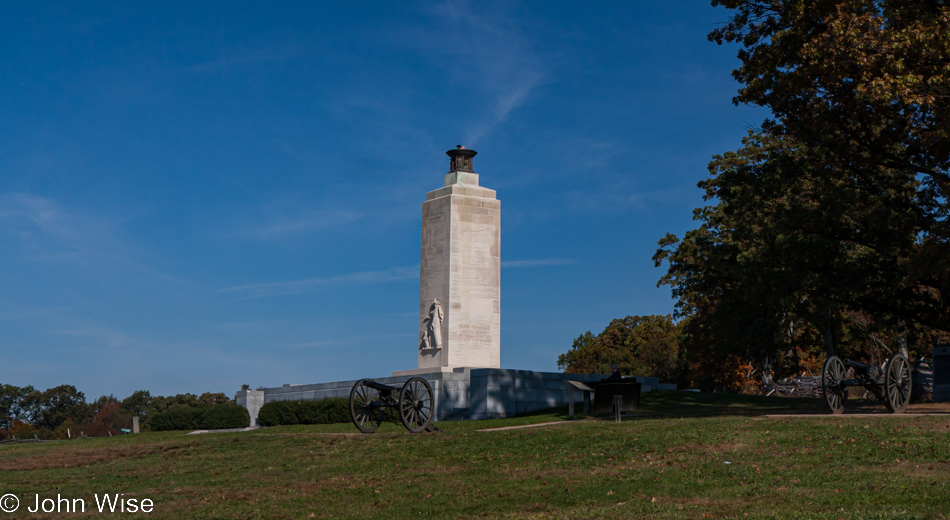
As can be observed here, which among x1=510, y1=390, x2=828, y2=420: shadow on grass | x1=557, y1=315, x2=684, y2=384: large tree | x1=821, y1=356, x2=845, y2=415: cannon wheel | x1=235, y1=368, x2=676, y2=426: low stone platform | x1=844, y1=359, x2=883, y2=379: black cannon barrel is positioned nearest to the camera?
x1=821, y1=356, x2=845, y2=415: cannon wheel

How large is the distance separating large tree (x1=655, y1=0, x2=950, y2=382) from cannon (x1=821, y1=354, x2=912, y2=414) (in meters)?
2.28

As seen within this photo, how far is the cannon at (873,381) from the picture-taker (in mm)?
21766

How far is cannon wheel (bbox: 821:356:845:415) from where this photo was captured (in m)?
21.7

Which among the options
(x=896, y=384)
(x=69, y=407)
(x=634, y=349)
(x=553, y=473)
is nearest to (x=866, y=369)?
(x=896, y=384)

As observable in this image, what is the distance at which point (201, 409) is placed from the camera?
37812mm

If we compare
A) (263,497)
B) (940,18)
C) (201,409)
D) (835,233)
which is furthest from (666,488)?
(201,409)

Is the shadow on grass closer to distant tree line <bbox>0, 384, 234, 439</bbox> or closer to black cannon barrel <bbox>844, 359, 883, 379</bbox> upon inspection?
black cannon barrel <bbox>844, 359, 883, 379</bbox>

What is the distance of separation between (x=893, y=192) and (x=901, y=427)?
1183cm

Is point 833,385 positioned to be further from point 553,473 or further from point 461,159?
point 461,159

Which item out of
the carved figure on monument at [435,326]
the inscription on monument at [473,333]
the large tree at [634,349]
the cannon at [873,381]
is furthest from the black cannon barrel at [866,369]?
the large tree at [634,349]

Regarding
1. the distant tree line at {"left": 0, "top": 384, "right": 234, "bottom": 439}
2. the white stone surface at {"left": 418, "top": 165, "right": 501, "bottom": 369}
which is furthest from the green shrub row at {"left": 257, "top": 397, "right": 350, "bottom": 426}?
the distant tree line at {"left": 0, "top": 384, "right": 234, "bottom": 439}

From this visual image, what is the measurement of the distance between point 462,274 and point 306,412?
8.45 metres

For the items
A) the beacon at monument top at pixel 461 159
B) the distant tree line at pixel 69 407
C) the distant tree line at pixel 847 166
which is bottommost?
the distant tree line at pixel 69 407

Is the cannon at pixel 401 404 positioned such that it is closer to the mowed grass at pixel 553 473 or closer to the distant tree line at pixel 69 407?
the mowed grass at pixel 553 473
